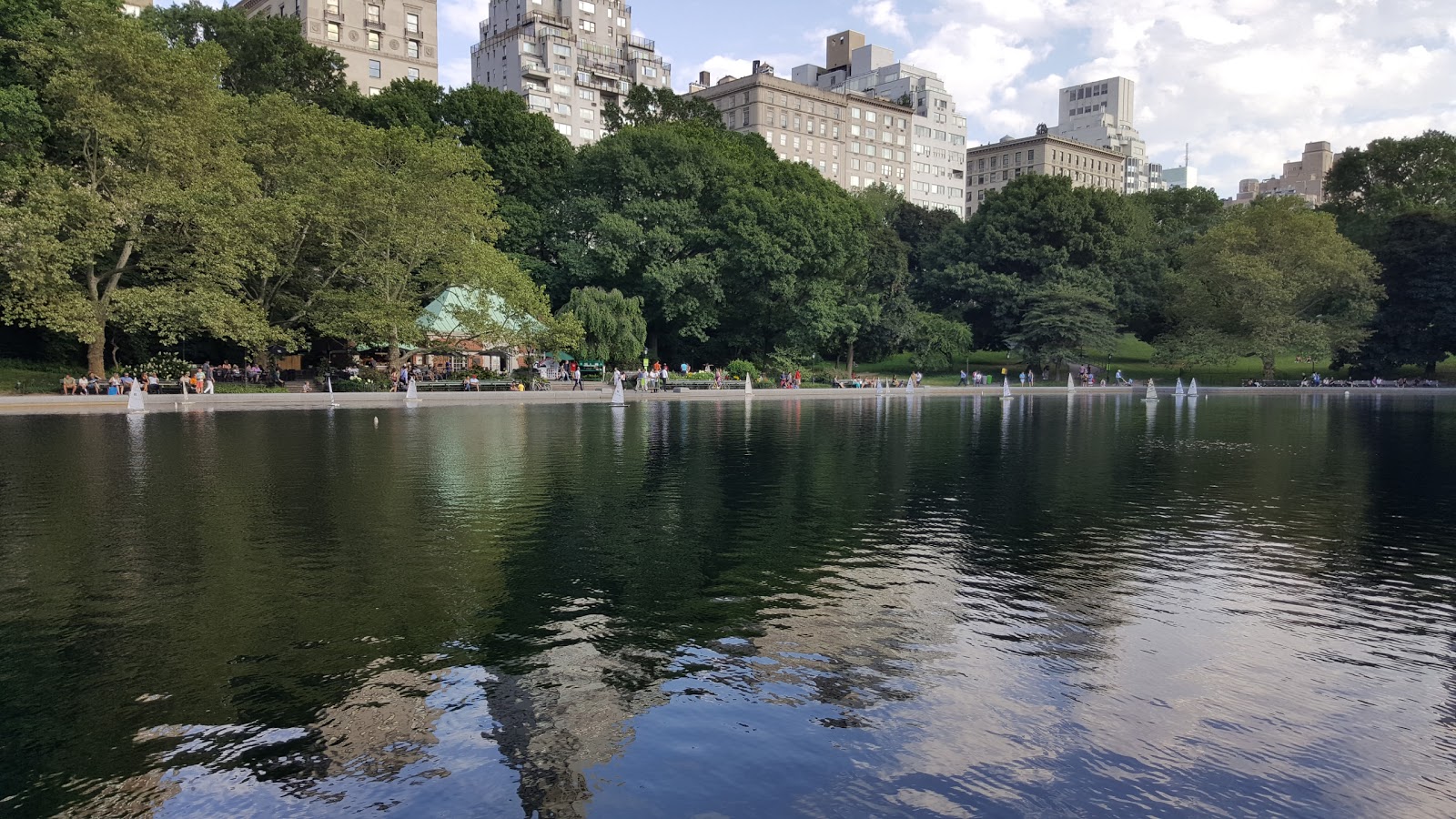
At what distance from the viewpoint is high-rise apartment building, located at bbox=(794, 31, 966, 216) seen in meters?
155

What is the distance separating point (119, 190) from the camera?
127 feet

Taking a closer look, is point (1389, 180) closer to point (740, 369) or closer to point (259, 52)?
point (740, 369)

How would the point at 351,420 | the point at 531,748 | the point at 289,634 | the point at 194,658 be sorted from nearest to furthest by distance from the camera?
the point at 531,748, the point at 194,658, the point at 289,634, the point at 351,420

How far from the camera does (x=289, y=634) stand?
25.2 ft

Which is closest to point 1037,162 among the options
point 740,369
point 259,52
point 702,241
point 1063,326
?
point 1063,326

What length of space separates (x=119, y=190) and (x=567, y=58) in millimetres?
95355

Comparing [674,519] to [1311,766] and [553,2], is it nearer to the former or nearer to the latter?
[1311,766]

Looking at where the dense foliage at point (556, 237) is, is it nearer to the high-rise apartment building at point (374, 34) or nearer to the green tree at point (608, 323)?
the green tree at point (608, 323)

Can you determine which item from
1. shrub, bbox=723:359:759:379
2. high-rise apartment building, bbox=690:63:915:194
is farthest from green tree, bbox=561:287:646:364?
high-rise apartment building, bbox=690:63:915:194

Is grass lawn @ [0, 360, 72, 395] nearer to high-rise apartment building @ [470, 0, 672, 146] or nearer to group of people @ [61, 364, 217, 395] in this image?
group of people @ [61, 364, 217, 395]

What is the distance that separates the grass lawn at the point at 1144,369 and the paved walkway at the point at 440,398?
40.9 ft

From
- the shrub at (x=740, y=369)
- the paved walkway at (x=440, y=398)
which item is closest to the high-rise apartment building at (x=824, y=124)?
the shrub at (x=740, y=369)

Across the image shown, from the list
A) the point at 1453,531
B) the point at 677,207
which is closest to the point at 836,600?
the point at 1453,531

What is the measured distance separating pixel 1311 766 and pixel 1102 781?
1373mm
